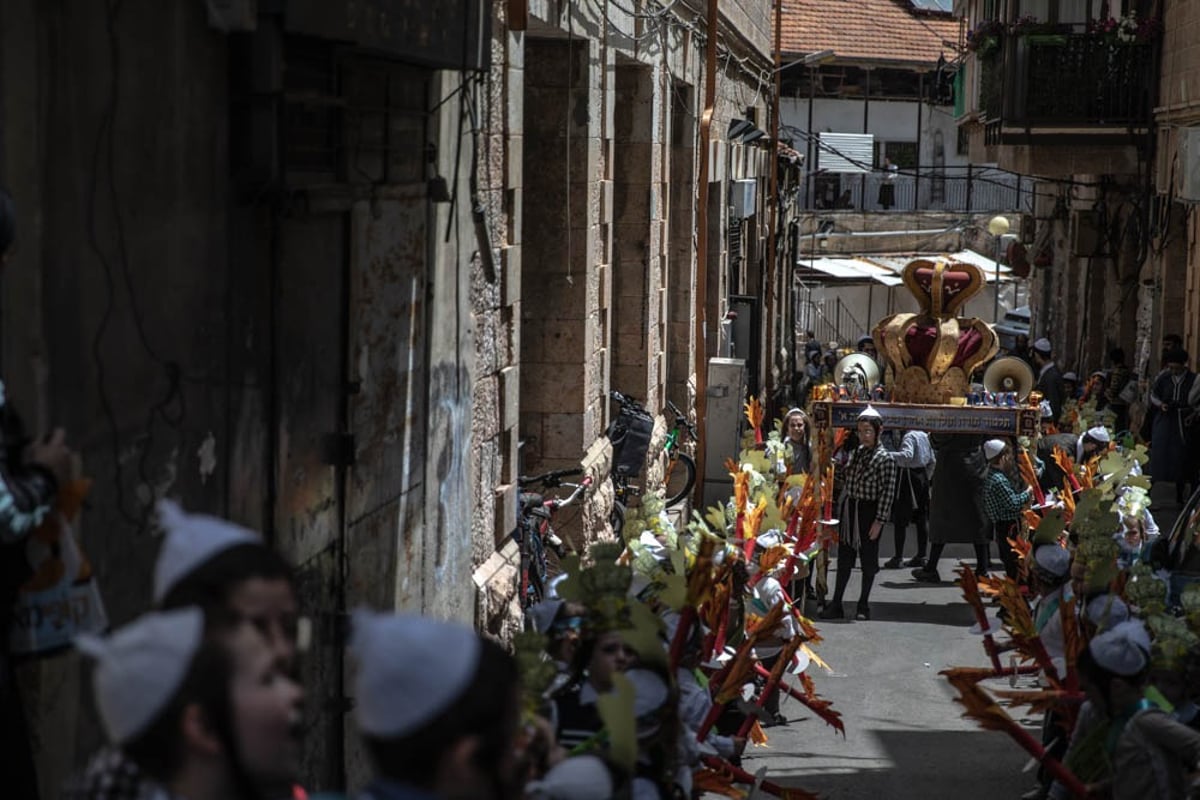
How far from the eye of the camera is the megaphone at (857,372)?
15.8 metres

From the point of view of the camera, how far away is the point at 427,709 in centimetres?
284

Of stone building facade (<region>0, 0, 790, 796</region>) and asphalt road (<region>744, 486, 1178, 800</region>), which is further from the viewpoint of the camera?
asphalt road (<region>744, 486, 1178, 800</region>)

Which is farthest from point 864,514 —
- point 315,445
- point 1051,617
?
point 315,445

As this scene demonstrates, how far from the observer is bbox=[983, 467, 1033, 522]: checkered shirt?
1376 centimetres

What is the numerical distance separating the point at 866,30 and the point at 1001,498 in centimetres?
2918

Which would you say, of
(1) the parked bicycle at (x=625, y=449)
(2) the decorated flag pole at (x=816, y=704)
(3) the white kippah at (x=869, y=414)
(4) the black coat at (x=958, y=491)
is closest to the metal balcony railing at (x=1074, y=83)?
(4) the black coat at (x=958, y=491)

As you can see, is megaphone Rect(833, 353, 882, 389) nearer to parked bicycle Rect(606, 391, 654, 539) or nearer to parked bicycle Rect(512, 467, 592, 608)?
parked bicycle Rect(606, 391, 654, 539)

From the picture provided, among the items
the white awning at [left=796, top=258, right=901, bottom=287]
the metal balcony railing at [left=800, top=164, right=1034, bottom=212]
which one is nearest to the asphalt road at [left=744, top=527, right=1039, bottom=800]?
the white awning at [left=796, top=258, right=901, bottom=287]

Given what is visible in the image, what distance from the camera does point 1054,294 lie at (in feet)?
101

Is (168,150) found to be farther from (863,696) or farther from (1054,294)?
(1054,294)

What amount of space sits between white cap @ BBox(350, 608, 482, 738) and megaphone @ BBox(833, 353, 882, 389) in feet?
41.3

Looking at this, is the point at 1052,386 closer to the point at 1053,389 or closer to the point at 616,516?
the point at 1053,389

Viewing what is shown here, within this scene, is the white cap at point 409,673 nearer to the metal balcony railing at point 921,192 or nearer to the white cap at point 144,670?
the white cap at point 144,670

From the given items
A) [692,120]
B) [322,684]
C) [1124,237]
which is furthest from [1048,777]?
[1124,237]
